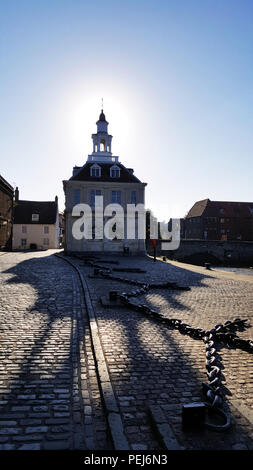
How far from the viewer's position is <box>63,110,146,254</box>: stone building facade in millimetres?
31109

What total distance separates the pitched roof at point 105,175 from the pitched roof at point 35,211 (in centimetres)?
2108

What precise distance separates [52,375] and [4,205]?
3083 cm

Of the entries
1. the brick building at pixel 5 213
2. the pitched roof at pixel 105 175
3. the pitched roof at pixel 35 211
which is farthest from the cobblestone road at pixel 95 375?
the pitched roof at pixel 35 211

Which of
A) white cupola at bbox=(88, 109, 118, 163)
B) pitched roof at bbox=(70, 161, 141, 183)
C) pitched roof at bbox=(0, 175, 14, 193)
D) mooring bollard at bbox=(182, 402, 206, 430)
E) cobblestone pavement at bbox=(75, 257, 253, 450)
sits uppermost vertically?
white cupola at bbox=(88, 109, 118, 163)

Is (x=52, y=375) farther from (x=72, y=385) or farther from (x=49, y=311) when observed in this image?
(x=49, y=311)

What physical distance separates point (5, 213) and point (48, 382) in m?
31.3

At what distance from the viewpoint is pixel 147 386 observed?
11.9ft

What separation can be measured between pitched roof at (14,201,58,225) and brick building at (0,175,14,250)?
16160 millimetres

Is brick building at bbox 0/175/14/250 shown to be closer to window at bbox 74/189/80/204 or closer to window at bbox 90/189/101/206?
window at bbox 74/189/80/204

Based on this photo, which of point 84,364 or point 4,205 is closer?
point 84,364

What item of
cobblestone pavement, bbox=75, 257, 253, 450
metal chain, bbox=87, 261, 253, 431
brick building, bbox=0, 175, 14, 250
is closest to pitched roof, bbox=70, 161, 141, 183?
brick building, bbox=0, 175, 14, 250

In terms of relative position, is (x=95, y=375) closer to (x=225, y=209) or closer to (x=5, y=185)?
(x=5, y=185)

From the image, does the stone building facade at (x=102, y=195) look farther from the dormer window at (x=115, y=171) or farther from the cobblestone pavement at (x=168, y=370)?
the cobblestone pavement at (x=168, y=370)

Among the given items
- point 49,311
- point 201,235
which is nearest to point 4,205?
point 49,311
